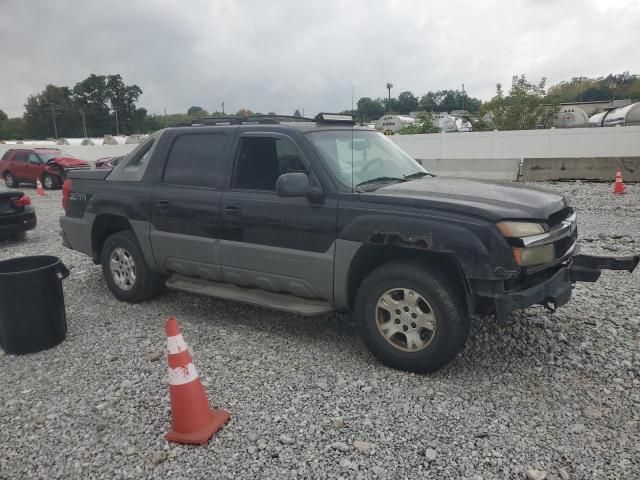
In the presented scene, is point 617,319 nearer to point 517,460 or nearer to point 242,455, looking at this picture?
point 517,460

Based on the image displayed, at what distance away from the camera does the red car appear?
1925 centimetres

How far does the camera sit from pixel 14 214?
9.25 m

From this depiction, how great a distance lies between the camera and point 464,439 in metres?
3.06

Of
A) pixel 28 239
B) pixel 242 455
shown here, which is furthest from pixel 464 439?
pixel 28 239

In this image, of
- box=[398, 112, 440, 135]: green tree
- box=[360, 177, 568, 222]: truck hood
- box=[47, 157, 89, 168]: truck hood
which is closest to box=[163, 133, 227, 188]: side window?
box=[360, 177, 568, 222]: truck hood

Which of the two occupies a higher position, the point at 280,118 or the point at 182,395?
the point at 280,118

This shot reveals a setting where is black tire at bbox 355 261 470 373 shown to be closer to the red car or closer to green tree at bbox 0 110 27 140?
the red car

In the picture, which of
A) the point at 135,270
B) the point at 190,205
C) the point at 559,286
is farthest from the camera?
the point at 135,270

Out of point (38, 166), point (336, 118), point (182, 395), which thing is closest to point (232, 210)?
point (336, 118)

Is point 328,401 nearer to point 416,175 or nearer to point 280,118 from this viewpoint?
point 416,175

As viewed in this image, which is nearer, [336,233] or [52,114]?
[336,233]

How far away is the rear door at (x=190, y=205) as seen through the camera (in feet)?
15.6

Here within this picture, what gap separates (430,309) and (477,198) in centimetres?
87

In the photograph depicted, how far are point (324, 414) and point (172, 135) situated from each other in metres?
3.32
